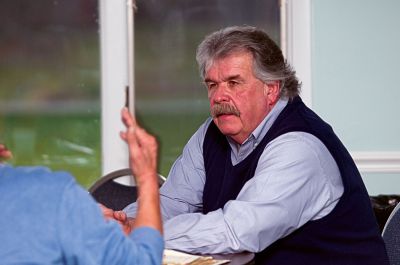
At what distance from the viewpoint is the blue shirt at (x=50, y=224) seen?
1.43m

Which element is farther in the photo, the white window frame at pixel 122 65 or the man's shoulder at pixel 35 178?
the white window frame at pixel 122 65

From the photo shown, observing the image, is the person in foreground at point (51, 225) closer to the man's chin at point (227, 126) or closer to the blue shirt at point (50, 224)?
the blue shirt at point (50, 224)

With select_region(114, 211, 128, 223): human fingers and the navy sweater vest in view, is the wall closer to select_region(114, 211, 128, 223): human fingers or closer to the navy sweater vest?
the navy sweater vest

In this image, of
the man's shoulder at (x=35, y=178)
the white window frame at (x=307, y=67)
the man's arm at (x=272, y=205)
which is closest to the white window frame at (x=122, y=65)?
the white window frame at (x=307, y=67)

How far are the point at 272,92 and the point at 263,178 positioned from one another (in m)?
0.49

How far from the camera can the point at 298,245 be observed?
2.56 m

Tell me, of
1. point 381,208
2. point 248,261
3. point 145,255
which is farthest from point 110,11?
point 145,255

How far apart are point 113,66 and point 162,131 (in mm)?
452

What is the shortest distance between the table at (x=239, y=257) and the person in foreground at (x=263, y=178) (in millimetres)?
17

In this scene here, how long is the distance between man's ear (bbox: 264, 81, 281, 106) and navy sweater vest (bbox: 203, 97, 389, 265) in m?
0.06

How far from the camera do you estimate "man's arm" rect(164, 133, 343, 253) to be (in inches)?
92.9

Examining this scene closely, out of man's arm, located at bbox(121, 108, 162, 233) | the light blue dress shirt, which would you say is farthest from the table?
man's arm, located at bbox(121, 108, 162, 233)

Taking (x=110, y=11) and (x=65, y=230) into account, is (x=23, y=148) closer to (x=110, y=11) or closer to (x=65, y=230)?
(x=110, y=11)

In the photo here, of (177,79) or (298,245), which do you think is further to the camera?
(177,79)
